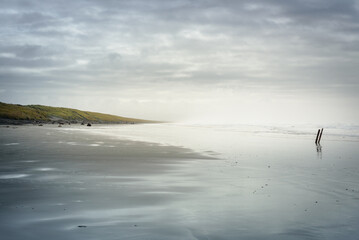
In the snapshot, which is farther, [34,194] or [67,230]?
[34,194]

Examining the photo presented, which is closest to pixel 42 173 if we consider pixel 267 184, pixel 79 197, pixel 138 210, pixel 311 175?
pixel 79 197

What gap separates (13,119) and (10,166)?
264ft

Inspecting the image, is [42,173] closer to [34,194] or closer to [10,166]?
[10,166]

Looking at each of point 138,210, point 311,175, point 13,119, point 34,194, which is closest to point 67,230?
point 138,210

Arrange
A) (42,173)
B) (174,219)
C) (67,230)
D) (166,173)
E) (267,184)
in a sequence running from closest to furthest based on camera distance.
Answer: (67,230)
(174,219)
(267,184)
(42,173)
(166,173)

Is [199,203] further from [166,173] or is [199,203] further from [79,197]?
[166,173]

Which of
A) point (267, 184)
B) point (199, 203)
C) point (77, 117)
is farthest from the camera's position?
point (77, 117)

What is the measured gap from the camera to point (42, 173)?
472 inches

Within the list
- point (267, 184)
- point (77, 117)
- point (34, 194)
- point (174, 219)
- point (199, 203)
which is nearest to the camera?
point (174, 219)

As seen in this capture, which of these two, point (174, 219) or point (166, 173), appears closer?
point (174, 219)

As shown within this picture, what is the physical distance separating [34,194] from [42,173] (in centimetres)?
351

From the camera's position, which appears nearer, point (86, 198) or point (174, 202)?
point (174, 202)

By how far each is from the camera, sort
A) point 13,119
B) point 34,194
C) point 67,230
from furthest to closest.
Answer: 1. point 13,119
2. point 34,194
3. point 67,230

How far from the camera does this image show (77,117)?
436ft
